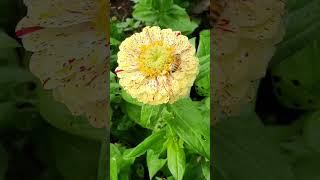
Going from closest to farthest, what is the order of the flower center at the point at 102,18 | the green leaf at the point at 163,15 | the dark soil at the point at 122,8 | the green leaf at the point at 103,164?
1. the flower center at the point at 102,18
2. the green leaf at the point at 103,164
3. the green leaf at the point at 163,15
4. the dark soil at the point at 122,8

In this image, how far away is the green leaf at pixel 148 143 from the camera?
0.92 m

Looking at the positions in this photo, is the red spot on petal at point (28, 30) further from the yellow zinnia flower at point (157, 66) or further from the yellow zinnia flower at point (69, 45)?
the yellow zinnia flower at point (157, 66)

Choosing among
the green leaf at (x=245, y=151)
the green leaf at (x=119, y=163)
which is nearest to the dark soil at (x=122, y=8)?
the green leaf at (x=119, y=163)

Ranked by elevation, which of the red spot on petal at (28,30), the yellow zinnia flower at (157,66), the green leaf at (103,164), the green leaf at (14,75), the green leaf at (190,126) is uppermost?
the red spot on petal at (28,30)

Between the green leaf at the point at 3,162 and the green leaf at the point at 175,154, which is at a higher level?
the green leaf at the point at 175,154

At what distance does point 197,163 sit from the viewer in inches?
40.6

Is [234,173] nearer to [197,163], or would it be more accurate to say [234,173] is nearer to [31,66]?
[197,163]

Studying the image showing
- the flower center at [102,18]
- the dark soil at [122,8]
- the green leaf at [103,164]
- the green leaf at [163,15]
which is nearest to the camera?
the flower center at [102,18]

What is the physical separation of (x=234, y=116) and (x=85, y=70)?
24 cm

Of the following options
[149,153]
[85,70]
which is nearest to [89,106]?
[85,70]

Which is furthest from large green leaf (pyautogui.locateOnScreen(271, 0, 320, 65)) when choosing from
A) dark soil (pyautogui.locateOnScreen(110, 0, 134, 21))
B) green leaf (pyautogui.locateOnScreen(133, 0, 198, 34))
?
dark soil (pyautogui.locateOnScreen(110, 0, 134, 21))

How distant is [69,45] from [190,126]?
20cm

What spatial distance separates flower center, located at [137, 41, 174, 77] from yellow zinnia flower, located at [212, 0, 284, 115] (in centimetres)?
6

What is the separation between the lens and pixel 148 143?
3.02ft
